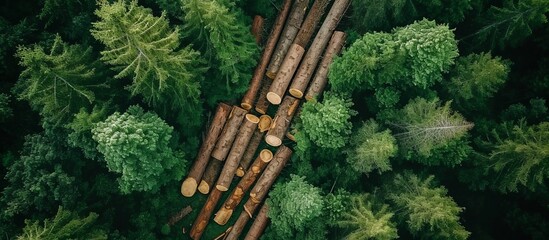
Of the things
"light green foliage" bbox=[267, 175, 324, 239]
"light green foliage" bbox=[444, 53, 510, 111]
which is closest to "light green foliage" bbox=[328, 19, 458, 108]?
"light green foliage" bbox=[444, 53, 510, 111]

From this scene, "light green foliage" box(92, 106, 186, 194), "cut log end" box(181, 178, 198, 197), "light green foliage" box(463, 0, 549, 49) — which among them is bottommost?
"cut log end" box(181, 178, 198, 197)

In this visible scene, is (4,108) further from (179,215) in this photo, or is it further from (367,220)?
(367,220)

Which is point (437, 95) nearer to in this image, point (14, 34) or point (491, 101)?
point (491, 101)

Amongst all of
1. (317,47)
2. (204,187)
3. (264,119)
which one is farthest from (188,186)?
(317,47)

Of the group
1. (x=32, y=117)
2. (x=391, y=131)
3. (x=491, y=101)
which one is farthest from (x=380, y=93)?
(x=32, y=117)

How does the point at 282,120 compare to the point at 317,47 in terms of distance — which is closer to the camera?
the point at 282,120

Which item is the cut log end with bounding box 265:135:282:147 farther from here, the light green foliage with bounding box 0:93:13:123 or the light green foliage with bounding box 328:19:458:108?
the light green foliage with bounding box 0:93:13:123
